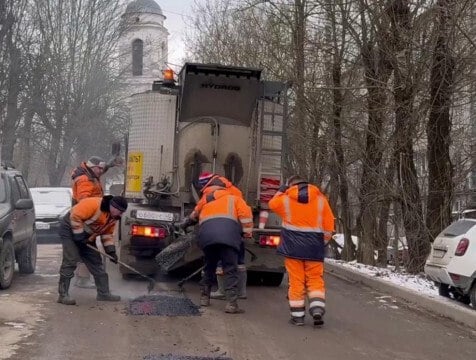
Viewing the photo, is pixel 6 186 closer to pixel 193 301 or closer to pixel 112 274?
pixel 112 274

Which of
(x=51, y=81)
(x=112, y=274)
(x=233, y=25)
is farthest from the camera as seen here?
(x=51, y=81)

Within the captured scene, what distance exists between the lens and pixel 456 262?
8.66 metres

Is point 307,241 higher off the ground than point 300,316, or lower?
higher

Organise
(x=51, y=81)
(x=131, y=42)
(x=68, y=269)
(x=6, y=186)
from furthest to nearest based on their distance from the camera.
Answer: (x=131, y=42) → (x=51, y=81) → (x=6, y=186) → (x=68, y=269)

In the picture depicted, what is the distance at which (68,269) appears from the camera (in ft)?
26.1

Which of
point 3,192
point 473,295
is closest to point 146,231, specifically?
point 3,192

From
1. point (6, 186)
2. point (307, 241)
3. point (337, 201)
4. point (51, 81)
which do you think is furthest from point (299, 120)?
point (51, 81)

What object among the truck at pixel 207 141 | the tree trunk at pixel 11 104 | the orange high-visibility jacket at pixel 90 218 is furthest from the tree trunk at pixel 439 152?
the tree trunk at pixel 11 104

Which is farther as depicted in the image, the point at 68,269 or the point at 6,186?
the point at 6,186

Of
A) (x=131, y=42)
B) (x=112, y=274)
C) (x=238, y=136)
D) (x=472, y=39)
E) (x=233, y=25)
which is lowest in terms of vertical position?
(x=112, y=274)

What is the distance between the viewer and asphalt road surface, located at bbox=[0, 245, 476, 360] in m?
5.94

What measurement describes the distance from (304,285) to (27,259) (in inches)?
214

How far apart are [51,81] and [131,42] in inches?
395

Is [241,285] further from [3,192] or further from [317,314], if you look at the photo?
[3,192]
